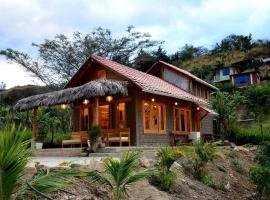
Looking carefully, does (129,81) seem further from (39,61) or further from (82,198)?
(39,61)

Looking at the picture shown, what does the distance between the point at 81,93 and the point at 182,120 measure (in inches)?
313

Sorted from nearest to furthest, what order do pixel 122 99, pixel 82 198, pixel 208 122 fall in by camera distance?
pixel 82 198, pixel 122 99, pixel 208 122

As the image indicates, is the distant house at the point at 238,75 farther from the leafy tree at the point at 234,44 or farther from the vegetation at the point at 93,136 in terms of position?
the vegetation at the point at 93,136

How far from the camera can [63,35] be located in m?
34.7

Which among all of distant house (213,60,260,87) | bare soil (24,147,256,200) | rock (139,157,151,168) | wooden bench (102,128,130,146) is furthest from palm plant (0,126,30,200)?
distant house (213,60,260,87)

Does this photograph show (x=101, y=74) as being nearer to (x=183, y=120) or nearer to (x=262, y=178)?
(x=183, y=120)

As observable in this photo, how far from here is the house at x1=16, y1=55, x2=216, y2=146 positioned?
54.4ft

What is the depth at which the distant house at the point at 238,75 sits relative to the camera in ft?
162

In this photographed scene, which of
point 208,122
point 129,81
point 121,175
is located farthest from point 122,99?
point 121,175

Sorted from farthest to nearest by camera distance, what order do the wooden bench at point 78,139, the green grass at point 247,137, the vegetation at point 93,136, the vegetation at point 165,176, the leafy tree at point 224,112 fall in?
1. the green grass at point 247,137
2. the leafy tree at point 224,112
3. the wooden bench at point 78,139
4. the vegetation at point 93,136
5. the vegetation at point 165,176

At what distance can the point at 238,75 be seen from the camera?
50.6m

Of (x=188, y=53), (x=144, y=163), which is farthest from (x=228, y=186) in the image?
(x=188, y=53)

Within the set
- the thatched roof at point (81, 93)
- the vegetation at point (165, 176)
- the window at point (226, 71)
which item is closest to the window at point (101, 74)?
the thatched roof at point (81, 93)

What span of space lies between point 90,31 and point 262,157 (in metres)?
26.3
